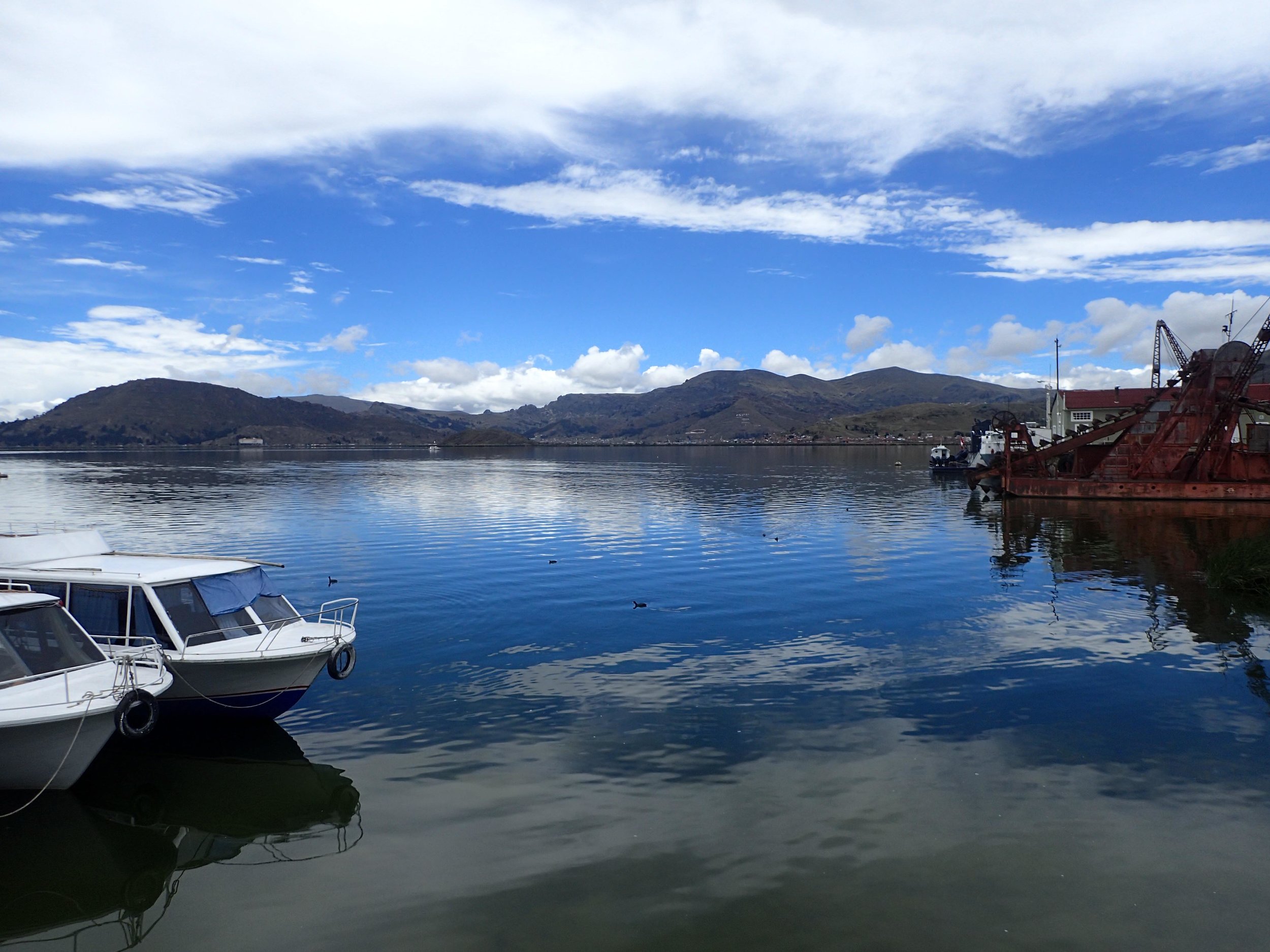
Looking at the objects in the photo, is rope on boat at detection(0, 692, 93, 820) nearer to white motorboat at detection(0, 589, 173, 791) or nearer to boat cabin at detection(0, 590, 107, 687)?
white motorboat at detection(0, 589, 173, 791)

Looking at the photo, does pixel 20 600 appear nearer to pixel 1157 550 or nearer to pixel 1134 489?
pixel 1157 550

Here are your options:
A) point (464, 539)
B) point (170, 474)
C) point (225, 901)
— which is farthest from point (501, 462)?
point (225, 901)

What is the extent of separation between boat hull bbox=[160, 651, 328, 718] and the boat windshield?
1.55 meters

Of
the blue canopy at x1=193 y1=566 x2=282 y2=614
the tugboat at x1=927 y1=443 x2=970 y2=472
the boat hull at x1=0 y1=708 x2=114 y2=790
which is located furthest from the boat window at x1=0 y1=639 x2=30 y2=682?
the tugboat at x1=927 y1=443 x2=970 y2=472

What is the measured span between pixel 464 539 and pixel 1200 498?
56074mm

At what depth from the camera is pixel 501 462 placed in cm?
18825

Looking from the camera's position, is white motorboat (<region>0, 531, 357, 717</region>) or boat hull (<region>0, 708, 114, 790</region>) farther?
white motorboat (<region>0, 531, 357, 717</region>)

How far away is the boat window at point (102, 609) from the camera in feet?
56.3

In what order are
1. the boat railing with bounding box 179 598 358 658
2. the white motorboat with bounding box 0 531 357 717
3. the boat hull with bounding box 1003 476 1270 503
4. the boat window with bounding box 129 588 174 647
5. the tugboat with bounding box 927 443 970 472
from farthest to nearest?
the tugboat with bounding box 927 443 970 472, the boat hull with bounding box 1003 476 1270 503, the boat window with bounding box 129 588 174 647, the boat railing with bounding box 179 598 358 658, the white motorboat with bounding box 0 531 357 717

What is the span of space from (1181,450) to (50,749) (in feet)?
246

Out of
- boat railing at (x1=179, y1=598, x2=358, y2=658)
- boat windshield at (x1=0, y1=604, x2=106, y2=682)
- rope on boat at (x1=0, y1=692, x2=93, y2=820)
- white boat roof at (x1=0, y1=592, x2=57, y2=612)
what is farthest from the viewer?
boat railing at (x1=179, y1=598, x2=358, y2=658)

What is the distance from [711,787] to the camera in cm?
1412

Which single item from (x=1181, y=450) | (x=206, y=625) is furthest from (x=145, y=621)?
(x=1181, y=450)

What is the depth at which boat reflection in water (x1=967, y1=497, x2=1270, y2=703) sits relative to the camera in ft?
82.1
